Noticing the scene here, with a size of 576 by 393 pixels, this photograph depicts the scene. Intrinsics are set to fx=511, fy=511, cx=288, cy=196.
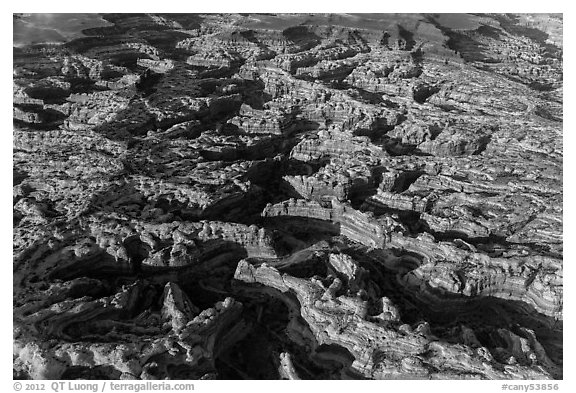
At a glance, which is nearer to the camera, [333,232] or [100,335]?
[100,335]

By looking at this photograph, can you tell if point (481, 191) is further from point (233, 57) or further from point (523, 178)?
point (233, 57)

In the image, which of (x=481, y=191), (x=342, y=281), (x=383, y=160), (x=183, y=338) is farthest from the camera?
(x=383, y=160)

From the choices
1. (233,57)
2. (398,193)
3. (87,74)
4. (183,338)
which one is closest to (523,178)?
(398,193)

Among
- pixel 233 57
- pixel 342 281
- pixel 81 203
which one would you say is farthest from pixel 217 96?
pixel 342 281

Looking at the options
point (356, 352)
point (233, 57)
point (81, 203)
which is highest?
point (233, 57)

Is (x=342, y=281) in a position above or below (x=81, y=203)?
below

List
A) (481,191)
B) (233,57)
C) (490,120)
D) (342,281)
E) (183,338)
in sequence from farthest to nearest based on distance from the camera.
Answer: (233,57) → (490,120) → (481,191) → (342,281) → (183,338)
